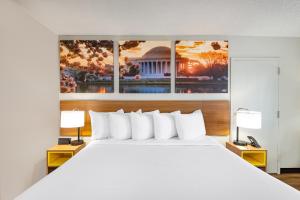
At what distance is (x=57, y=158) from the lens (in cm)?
282

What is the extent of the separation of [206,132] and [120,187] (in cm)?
217

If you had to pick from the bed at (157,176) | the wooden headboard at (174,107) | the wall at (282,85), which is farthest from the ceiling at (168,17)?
the bed at (157,176)

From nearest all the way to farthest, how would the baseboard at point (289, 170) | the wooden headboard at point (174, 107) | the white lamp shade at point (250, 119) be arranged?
the white lamp shade at point (250, 119) < the wooden headboard at point (174, 107) < the baseboard at point (289, 170)

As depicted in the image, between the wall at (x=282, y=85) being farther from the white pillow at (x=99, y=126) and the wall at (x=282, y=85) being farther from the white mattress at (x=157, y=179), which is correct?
the white mattress at (x=157, y=179)

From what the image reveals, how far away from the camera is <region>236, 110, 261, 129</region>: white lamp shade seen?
9.10ft

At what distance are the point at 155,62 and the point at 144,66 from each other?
0.64ft

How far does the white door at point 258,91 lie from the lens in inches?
127

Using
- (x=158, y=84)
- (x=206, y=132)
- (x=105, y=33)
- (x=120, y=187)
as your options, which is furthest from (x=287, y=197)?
(x=105, y=33)

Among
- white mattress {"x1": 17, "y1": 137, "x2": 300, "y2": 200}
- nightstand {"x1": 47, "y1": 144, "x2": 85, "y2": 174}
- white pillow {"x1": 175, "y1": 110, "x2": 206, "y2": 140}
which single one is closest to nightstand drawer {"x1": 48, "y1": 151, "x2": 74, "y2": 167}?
nightstand {"x1": 47, "y1": 144, "x2": 85, "y2": 174}

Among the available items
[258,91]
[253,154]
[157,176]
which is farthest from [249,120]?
[157,176]

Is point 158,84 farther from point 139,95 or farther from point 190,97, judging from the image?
point 190,97

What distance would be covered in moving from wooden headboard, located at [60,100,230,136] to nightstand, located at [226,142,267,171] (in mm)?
393

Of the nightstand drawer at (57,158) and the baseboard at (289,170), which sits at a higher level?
the nightstand drawer at (57,158)

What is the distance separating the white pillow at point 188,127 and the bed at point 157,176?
0.43 feet
